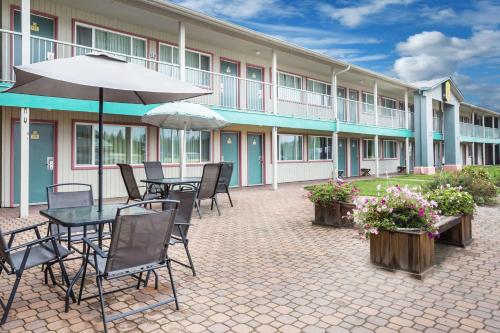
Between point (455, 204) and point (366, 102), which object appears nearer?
point (455, 204)

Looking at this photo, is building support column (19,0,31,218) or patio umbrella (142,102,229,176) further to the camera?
patio umbrella (142,102,229,176)

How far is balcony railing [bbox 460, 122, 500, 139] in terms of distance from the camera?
29659mm

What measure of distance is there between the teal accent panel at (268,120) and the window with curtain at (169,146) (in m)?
2.19

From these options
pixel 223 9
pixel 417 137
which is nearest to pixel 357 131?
pixel 417 137

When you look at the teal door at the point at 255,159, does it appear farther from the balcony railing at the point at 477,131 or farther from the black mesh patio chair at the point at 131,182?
the balcony railing at the point at 477,131

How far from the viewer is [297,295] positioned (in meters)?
3.74

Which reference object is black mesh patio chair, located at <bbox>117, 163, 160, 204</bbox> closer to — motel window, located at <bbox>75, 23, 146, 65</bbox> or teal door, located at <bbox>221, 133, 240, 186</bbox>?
motel window, located at <bbox>75, 23, 146, 65</bbox>

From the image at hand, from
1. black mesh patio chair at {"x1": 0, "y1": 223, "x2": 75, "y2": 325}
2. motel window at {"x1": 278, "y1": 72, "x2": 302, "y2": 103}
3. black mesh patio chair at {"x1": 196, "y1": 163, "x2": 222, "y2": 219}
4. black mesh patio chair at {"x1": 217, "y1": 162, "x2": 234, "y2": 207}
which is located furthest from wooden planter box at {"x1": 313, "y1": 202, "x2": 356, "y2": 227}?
motel window at {"x1": 278, "y1": 72, "x2": 302, "y2": 103}

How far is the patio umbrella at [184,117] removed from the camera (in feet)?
28.0

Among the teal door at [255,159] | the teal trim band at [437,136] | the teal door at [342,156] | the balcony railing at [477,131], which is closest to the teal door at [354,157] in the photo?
the teal door at [342,156]

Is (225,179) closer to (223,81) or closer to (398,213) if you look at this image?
(223,81)

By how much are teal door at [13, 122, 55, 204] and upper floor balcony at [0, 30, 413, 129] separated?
1714 mm

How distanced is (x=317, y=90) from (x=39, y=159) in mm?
13772

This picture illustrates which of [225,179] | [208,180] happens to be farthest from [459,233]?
[225,179]
